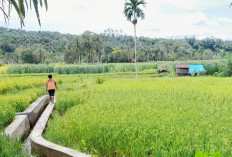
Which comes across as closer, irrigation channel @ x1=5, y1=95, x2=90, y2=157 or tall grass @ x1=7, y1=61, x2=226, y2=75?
irrigation channel @ x1=5, y1=95, x2=90, y2=157

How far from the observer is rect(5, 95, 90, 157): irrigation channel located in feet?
15.6


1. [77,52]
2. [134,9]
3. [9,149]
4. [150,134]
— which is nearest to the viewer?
[9,149]

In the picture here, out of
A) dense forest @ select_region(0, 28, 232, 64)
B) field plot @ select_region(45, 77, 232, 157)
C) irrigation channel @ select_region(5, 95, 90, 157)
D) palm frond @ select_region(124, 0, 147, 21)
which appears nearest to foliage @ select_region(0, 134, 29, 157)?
irrigation channel @ select_region(5, 95, 90, 157)

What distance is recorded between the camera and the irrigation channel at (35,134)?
187 inches

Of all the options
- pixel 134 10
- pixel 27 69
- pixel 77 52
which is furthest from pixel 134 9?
pixel 77 52

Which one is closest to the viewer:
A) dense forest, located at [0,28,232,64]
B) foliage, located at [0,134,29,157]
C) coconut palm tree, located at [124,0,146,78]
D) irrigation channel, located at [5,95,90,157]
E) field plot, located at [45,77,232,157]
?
field plot, located at [45,77,232,157]

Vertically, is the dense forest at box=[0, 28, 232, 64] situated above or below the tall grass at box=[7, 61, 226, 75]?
above

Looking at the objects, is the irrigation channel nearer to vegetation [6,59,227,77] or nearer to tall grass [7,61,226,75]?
vegetation [6,59,227,77]

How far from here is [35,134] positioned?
6168mm

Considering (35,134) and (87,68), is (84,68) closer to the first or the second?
(87,68)

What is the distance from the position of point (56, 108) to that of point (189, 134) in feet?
22.2

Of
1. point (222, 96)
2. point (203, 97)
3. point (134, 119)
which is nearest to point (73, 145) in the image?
point (134, 119)

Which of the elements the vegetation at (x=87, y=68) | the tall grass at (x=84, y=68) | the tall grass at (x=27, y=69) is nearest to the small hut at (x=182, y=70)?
the vegetation at (x=87, y=68)

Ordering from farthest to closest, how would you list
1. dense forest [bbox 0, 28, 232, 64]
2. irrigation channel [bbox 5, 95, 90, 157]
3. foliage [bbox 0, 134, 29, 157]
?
dense forest [bbox 0, 28, 232, 64]
irrigation channel [bbox 5, 95, 90, 157]
foliage [bbox 0, 134, 29, 157]
